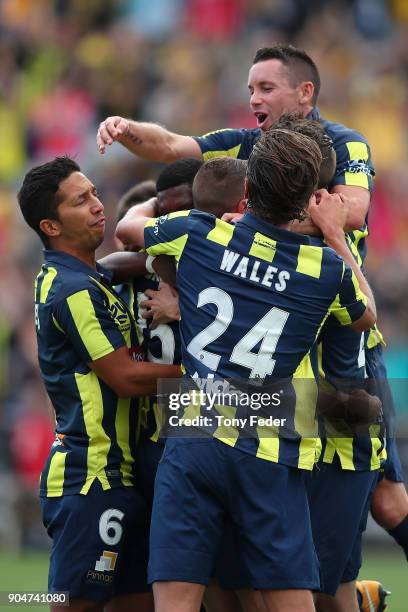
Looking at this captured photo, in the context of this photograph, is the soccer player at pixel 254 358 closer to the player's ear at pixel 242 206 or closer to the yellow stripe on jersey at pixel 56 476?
the player's ear at pixel 242 206

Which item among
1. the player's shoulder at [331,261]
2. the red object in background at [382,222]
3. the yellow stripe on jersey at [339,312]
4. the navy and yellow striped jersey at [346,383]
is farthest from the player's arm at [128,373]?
the red object in background at [382,222]

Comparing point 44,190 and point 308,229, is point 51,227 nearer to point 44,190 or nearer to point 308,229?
point 44,190

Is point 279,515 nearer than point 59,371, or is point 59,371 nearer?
point 279,515

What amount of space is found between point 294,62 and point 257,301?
186 cm

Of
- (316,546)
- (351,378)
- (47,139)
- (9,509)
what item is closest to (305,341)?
(351,378)

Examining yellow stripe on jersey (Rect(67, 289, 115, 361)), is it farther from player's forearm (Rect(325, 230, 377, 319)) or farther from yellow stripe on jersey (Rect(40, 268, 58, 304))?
player's forearm (Rect(325, 230, 377, 319))

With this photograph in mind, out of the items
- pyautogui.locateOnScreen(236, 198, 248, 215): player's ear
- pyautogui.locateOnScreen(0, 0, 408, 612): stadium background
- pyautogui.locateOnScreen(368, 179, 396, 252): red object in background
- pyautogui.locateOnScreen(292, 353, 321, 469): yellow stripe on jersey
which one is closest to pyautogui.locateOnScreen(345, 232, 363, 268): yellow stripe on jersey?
pyautogui.locateOnScreen(236, 198, 248, 215): player's ear

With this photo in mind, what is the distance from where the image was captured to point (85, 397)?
17.5 feet

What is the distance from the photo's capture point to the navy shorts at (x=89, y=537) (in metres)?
5.23

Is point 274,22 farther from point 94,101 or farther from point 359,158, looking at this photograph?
point 359,158

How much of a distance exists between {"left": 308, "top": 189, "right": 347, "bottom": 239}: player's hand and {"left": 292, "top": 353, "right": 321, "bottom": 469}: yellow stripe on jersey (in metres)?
0.56

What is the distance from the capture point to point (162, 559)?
181 inches

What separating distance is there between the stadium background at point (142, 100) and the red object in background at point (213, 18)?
18mm

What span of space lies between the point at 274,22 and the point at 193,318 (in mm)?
11258
